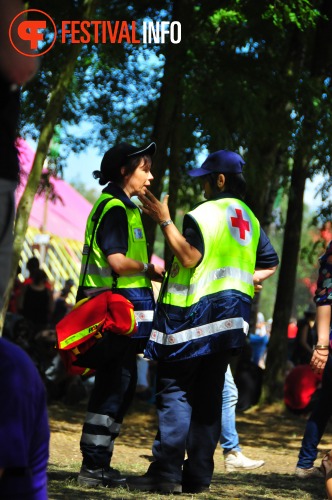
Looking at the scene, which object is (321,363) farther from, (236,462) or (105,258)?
(105,258)

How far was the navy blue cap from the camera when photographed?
6625 millimetres

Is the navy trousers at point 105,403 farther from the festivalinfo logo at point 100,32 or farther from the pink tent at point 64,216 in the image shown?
the pink tent at point 64,216

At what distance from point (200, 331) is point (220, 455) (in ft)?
11.8

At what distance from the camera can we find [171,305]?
20.5ft

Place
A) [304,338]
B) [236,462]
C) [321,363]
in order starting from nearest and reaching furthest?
[321,363]
[236,462]
[304,338]

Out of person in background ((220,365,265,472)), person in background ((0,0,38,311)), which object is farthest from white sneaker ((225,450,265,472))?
person in background ((0,0,38,311))

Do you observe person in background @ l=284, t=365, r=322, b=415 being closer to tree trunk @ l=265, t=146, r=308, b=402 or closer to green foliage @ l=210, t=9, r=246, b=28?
tree trunk @ l=265, t=146, r=308, b=402

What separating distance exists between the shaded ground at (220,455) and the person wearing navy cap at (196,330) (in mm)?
242

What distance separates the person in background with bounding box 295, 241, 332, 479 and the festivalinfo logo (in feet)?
12.1

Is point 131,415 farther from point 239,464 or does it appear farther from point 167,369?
point 167,369

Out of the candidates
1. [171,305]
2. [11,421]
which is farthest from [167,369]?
[11,421]

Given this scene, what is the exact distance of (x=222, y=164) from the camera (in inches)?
261

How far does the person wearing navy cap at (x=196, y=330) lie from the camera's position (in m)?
6.18

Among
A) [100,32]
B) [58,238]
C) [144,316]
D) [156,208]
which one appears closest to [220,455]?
[144,316]
